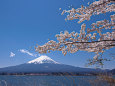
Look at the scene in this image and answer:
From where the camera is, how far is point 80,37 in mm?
3912

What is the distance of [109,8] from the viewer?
3795mm

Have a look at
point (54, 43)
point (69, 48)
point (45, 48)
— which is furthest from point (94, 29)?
point (45, 48)

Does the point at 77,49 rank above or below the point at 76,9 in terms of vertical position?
below

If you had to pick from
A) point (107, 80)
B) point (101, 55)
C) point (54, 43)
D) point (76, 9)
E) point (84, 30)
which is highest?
point (76, 9)

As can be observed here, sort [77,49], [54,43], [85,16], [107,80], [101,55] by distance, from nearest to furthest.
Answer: [85,16]
[54,43]
[77,49]
[101,55]
[107,80]

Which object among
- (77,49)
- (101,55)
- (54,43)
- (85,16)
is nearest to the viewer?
(85,16)

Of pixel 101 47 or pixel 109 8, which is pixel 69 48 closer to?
pixel 101 47

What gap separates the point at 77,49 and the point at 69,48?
25 centimetres

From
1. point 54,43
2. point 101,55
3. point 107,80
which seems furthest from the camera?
point 107,80

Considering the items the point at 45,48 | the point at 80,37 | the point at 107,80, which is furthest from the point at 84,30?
the point at 107,80

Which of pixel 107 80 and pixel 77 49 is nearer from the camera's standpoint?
pixel 77 49

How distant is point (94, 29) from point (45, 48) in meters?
1.51

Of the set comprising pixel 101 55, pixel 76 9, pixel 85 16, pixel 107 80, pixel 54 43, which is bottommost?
pixel 107 80

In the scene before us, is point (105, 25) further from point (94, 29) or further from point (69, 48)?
point (69, 48)
